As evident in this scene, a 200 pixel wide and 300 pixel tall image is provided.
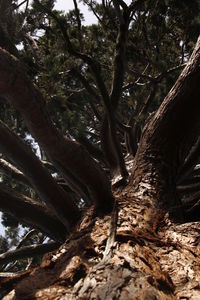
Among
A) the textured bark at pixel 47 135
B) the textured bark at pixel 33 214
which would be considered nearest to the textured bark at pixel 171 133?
the textured bark at pixel 47 135

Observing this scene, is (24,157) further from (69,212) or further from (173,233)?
(173,233)

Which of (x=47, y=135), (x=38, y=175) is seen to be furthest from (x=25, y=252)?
(x=47, y=135)

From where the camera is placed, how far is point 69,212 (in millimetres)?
2412

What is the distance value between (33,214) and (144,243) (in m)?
1.17

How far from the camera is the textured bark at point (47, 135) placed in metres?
1.68

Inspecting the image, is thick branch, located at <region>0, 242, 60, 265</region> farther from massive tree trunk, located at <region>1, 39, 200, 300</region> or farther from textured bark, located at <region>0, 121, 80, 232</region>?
massive tree trunk, located at <region>1, 39, 200, 300</region>

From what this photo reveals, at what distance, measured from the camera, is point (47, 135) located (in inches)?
77.7

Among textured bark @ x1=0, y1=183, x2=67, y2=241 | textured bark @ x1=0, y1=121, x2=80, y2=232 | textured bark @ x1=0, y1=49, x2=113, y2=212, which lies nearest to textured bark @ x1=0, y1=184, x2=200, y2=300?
textured bark @ x1=0, y1=49, x2=113, y2=212

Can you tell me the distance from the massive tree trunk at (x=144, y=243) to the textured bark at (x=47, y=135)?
173 millimetres

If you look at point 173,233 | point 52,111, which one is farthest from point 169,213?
point 52,111

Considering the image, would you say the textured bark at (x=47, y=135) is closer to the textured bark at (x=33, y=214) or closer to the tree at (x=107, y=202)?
the tree at (x=107, y=202)

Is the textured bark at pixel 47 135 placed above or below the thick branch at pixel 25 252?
above

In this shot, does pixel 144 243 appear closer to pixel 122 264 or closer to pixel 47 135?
pixel 122 264

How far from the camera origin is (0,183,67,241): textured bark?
2.58 meters
